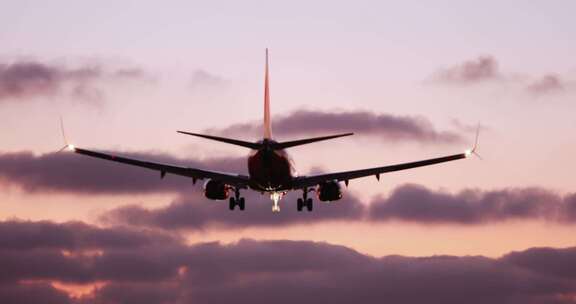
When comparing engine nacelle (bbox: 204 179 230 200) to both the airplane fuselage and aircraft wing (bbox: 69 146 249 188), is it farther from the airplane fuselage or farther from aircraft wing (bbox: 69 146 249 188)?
the airplane fuselage

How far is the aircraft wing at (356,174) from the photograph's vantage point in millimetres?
102150

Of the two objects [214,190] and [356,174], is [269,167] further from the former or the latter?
[356,174]

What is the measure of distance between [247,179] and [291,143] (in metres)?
10.8

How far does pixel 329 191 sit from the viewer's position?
105 meters

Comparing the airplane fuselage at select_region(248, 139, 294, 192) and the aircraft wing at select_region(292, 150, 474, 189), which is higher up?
the aircraft wing at select_region(292, 150, 474, 189)

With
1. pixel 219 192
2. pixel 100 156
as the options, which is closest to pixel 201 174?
pixel 219 192

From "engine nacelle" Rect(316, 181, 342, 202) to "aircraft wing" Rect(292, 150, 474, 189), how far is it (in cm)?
63

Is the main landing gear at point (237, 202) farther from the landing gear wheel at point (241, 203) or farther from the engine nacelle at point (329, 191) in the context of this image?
the engine nacelle at point (329, 191)

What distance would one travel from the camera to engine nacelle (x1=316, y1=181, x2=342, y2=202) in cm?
10488

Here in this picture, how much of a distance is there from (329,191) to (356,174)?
11.1 ft

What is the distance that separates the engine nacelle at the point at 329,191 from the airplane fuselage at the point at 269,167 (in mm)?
8588

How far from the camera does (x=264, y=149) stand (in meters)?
92.7

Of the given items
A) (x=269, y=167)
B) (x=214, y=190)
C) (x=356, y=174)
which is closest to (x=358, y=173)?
(x=356, y=174)

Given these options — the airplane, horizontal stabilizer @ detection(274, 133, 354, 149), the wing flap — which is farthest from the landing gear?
horizontal stabilizer @ detection(274, 133, 354, 149)
